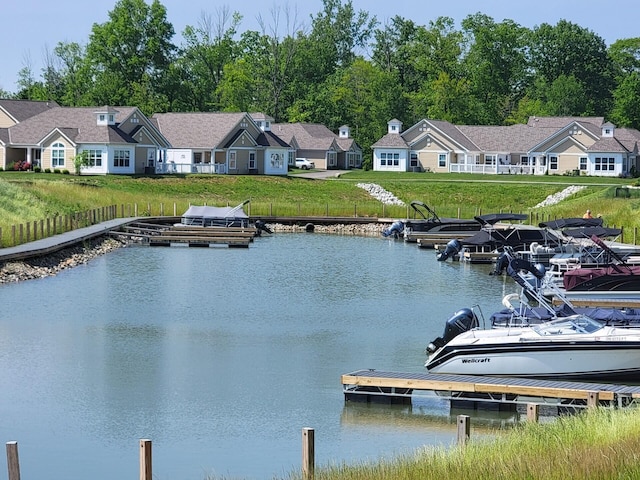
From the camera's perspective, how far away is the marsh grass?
14.9m

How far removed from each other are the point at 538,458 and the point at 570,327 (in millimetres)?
12219

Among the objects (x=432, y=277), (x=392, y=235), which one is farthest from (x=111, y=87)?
(x=432, y=277)

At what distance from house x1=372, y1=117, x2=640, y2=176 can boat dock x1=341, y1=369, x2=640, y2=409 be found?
87.9 meters

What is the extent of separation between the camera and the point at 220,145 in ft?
347

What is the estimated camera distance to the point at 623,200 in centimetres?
7356

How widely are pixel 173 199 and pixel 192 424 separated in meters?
62.9

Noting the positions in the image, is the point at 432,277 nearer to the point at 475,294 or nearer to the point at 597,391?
the point at 475,294

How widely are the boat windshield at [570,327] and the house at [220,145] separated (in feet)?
259

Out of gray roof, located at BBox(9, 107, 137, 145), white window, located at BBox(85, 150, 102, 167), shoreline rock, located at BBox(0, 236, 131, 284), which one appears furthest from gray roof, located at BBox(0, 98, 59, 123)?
shoreline rock, located at BBox(0, 236, 131, 284)

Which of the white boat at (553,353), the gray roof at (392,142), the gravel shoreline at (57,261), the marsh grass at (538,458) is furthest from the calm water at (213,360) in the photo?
the gray roof at (392,142)

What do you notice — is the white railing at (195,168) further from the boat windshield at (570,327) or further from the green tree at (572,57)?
the boat windshield at (570,327)

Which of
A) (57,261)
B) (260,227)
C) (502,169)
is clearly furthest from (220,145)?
(57,261)

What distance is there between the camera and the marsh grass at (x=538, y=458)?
14914mm

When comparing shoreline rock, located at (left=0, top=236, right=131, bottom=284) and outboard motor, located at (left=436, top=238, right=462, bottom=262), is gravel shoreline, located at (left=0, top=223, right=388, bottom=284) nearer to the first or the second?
shoreline rock, located at (left=0, top=236, right=131, bottom=284)
